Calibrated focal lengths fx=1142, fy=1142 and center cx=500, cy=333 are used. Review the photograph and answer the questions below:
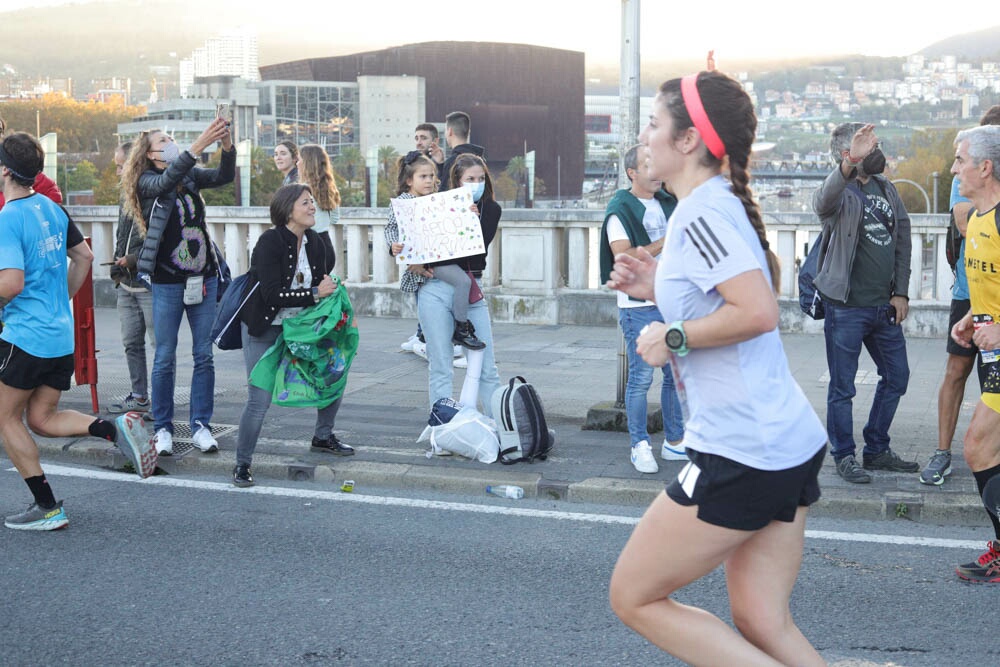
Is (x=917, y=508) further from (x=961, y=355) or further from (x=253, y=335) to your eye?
(x=253, y=335)

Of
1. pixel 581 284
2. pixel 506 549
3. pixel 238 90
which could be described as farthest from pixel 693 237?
pixel 238 90

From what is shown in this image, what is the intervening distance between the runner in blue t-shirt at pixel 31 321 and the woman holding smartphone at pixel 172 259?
4.29 feet

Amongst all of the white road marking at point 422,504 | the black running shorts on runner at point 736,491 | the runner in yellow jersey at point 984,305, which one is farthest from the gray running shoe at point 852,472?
the black running shorts on runner at point 736,491

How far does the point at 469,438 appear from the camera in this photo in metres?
7.09

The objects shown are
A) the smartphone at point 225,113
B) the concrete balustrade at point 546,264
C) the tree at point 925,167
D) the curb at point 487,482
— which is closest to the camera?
the curb at point 487,482

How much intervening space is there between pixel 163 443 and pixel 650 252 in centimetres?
332

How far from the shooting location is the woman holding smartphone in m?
7.29

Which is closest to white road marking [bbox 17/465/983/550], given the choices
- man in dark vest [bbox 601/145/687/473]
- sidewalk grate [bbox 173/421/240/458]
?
sidewalk grate [bbox 173/421/240/458]

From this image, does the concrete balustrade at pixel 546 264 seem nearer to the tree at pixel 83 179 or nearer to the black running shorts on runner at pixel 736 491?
the black running shorts on runner at pixel 736 491

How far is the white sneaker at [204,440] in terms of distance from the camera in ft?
24.1

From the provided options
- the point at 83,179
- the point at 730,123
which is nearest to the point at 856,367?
the point at 730,123

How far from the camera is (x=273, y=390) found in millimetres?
6777

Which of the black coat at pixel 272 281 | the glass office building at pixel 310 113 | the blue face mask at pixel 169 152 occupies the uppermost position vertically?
the glass office building at pixel 310 113

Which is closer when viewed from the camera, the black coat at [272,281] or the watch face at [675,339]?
the watch face at [675,339]
